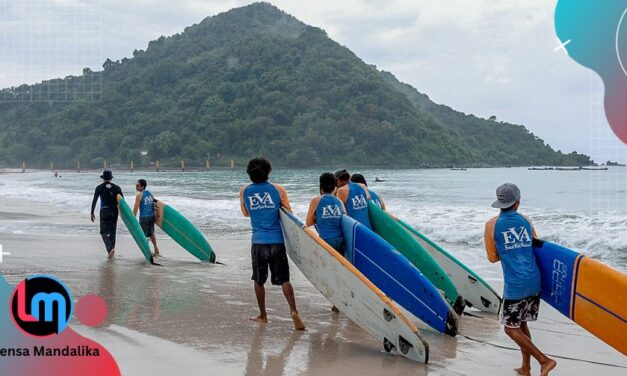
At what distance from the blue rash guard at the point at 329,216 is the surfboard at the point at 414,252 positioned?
2.71ft

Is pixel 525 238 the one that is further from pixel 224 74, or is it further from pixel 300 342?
pixel 224 74

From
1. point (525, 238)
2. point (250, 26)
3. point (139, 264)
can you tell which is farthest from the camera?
point (250, 26)

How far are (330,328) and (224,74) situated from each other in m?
100

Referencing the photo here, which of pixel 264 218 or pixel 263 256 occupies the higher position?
pixel 264 218

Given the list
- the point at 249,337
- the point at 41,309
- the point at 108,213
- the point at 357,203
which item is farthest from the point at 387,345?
the point at 108,213

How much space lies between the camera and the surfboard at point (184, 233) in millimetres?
9431

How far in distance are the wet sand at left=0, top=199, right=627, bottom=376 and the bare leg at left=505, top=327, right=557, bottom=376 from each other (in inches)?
10.8

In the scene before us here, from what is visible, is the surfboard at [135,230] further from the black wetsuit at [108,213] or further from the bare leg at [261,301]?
the bare leg at [261,301]

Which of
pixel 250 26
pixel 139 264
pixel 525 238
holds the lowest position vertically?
pixel 139 264

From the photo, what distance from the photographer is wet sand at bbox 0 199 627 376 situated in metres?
4.13

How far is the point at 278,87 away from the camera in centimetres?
9644

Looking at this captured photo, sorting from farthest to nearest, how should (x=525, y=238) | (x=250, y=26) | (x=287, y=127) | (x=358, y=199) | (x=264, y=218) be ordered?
(x=250, y=26)
(x=287, y=127)
(x=358, y=199)
(x=264, y=218)
(x=525, y=238)

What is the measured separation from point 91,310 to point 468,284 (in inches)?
147

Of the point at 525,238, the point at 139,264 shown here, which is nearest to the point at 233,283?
the point at 139,264
